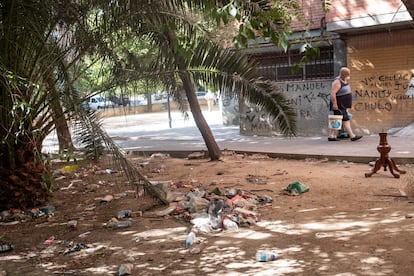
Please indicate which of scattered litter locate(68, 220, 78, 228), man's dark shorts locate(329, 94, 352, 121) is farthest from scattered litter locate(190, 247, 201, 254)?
man's dark shorts locate(329, 94, 352, 121)

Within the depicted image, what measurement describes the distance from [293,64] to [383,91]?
2702 mm

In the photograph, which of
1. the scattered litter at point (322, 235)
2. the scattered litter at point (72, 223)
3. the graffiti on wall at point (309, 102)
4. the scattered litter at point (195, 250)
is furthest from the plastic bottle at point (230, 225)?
the graffiti on wall at point (309, 102)

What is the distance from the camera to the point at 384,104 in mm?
12859

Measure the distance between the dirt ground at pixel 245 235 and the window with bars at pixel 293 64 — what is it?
259 inches

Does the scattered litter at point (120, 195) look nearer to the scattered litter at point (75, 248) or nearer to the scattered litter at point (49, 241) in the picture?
the scattered litter at point (49, 241)

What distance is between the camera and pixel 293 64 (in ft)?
45.8

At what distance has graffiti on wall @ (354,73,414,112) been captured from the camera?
1241cm

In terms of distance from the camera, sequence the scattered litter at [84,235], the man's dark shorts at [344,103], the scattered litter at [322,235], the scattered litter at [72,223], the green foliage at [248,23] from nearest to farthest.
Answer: the green foliage at [248,23], the scattered litter at [322,235], the scattered litter at [84,235], the scattered litter at [72,223], the man's dark shorts at [344,103]

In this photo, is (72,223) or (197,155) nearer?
(72,223)

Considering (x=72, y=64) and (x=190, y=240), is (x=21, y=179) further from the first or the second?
(x=190, y=240)

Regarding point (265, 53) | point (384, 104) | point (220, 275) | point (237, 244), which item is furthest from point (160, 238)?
point (265, 53)

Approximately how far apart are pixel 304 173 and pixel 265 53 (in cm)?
764

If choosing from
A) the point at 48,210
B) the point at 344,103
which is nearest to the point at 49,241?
the point at 48,210

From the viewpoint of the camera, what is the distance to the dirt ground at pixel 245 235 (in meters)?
4.10
